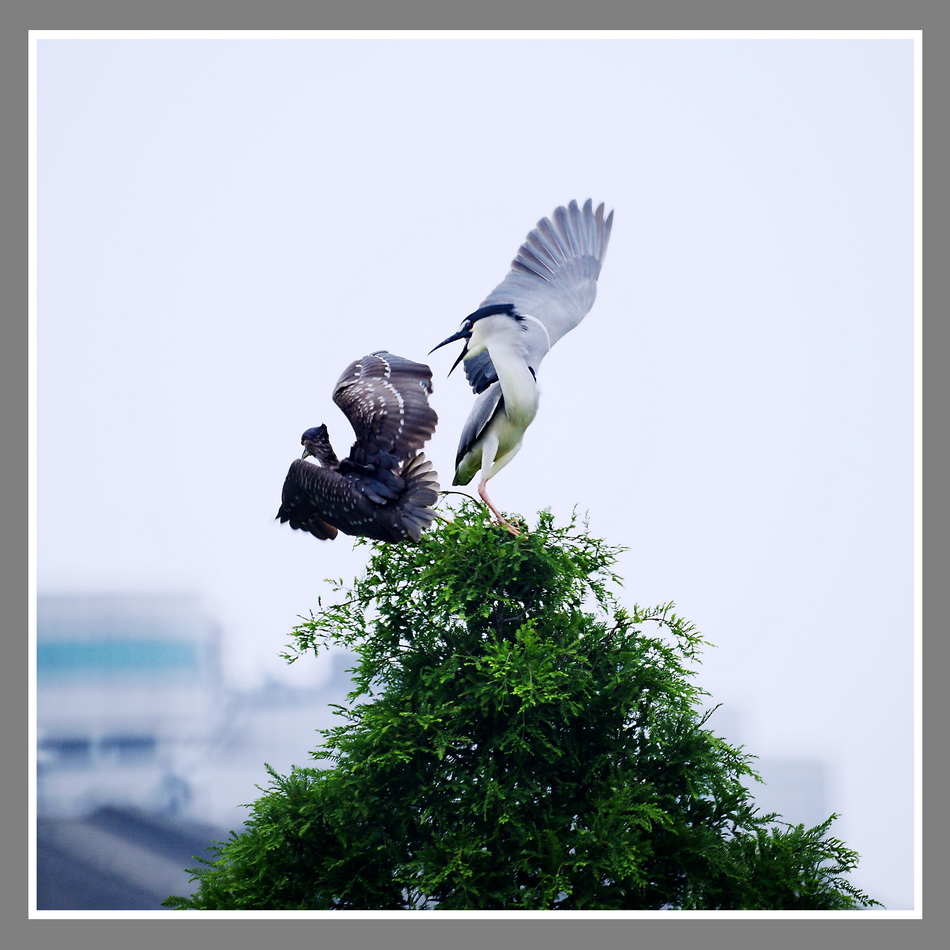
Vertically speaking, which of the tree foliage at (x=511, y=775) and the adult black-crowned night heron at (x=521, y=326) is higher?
the adult black-crowned night heron at (x=521, y=326)

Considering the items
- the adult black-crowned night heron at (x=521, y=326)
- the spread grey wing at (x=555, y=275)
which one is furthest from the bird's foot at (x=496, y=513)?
the spread grey wing at (x=555, y=275)

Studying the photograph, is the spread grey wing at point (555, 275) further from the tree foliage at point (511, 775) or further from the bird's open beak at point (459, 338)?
the tree foliage at point (511, 775)

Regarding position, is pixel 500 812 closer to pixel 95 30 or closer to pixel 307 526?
pixel 307 526

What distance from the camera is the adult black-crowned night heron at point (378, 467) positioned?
21.9 ft

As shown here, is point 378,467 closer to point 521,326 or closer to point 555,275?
point 521,326

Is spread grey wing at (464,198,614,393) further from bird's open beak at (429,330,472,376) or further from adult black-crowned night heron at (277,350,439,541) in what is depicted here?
adult black-crowned night heron at (277,350,439,541)

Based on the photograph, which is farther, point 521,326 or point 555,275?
point 555,275

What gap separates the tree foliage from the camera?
7.05 meters

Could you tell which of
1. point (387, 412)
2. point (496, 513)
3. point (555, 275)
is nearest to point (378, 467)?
point (387, 412)

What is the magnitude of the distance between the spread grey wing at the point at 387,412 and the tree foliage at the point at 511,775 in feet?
3.11

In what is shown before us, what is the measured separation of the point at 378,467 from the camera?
6691 mm

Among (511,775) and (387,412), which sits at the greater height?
(387,412)

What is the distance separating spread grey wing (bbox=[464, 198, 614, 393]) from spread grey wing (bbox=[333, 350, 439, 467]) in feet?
2.45

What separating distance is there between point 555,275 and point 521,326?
47 cm
